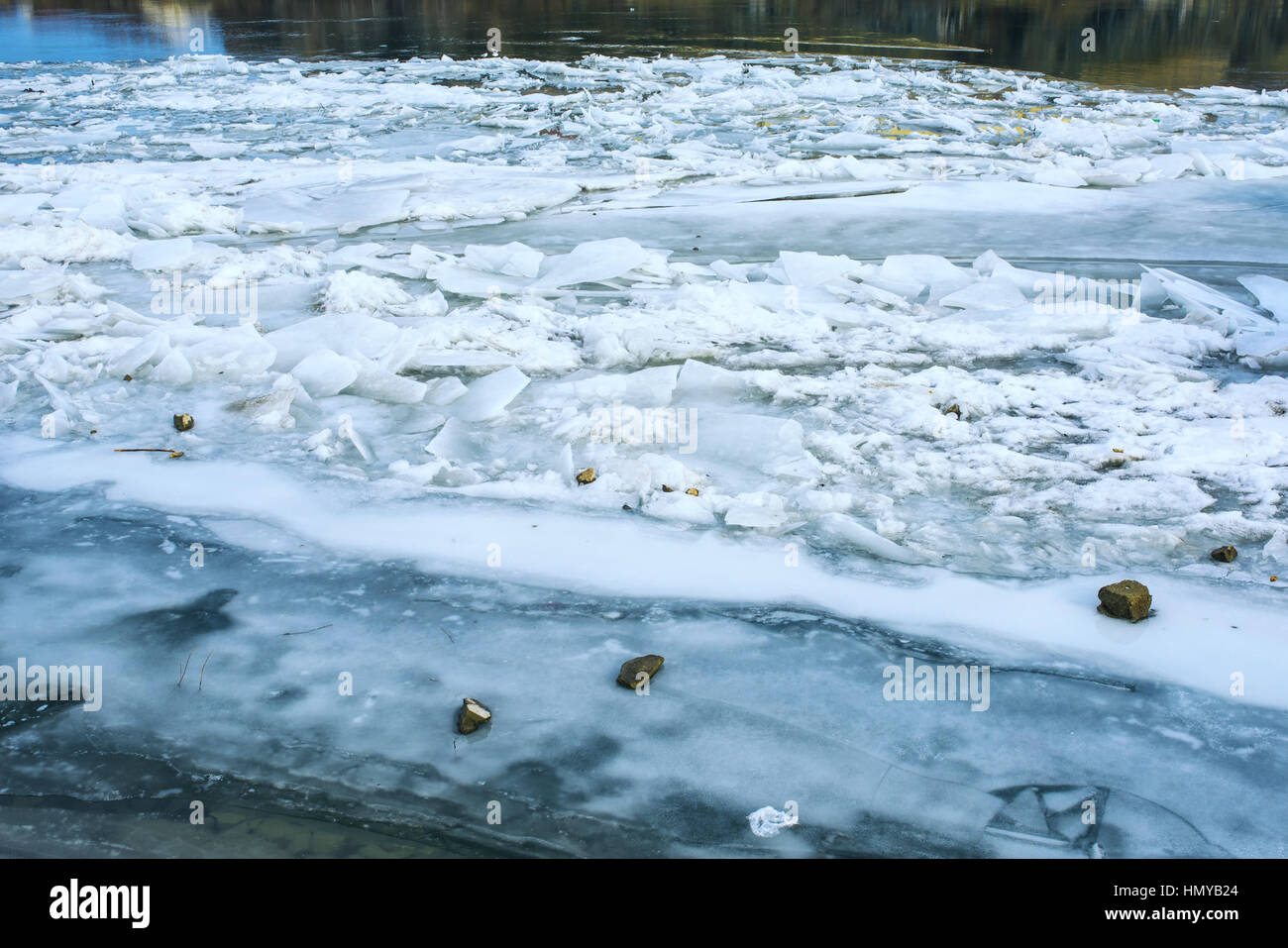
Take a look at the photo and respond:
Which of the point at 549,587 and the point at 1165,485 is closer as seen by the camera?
the point at 549,587

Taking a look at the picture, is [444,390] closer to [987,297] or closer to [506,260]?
[506,260]

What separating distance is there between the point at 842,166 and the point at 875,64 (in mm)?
6966

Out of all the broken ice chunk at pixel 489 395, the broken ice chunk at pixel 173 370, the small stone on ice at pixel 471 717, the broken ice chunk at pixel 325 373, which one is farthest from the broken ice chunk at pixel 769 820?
the broken ice chunk at pixel 173 370

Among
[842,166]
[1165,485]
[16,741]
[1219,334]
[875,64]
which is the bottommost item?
[16,741]

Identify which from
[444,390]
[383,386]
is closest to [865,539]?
[444,390]

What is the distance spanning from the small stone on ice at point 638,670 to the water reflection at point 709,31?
11956 millimetres

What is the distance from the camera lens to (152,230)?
17.4ft

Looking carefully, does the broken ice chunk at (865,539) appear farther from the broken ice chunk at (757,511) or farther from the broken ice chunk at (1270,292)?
the broken ice chunk at (1270,292)

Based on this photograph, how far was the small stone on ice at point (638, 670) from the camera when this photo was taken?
1.83 metres

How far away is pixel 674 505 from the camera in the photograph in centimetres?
245

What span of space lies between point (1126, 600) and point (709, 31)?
61.9 ft

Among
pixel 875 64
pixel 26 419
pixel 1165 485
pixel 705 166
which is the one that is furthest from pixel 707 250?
pixel 875 64

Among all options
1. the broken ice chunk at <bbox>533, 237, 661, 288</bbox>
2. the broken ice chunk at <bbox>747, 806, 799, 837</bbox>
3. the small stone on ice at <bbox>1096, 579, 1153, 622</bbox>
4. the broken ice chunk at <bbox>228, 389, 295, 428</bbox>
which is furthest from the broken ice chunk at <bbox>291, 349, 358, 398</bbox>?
the small stone on ice at <bbox>1096, 579, 1153, 622</bbox>

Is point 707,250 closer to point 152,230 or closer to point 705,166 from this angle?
point 705,166
